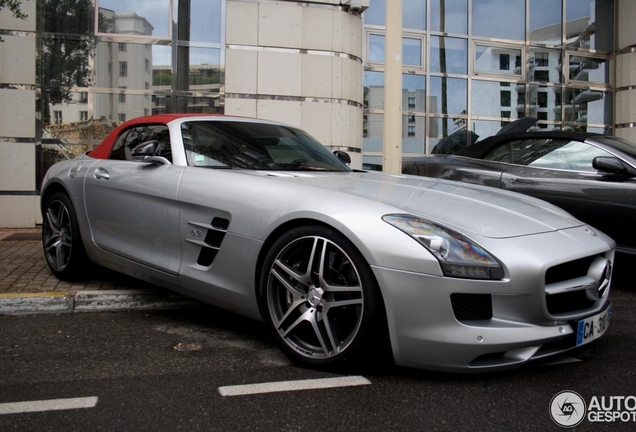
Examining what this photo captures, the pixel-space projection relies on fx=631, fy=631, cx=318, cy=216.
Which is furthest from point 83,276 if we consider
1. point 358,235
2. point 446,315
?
point 446,315

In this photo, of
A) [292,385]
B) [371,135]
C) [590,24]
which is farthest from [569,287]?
[590,24]

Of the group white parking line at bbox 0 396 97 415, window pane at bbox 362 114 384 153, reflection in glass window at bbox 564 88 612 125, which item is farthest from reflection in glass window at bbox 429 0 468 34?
white parking line at bbox 0 396 97 415

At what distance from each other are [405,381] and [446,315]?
43 centimetres

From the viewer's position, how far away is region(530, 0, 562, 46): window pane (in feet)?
38.5

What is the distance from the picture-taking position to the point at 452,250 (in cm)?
285

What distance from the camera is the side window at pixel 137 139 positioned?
4.39 m

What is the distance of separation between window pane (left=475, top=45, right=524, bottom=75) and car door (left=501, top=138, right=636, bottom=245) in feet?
18.2

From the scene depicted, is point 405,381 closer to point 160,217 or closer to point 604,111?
point 160,217

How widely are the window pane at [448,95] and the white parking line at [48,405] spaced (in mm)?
9304

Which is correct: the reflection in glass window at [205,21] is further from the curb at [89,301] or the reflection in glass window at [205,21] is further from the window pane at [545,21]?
the window pane at [545,21]

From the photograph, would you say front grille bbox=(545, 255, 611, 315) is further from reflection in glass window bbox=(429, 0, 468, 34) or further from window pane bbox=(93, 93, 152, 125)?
reflection in glass window bbox=(429, 0, 468, 34)

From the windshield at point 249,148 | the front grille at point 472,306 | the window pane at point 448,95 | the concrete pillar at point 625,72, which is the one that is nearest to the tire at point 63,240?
the windshield at point 249,148

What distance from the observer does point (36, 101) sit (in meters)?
8.47

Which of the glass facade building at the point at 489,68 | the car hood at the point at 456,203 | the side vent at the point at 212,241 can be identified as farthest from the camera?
the glass facade building at the point at 489,68
